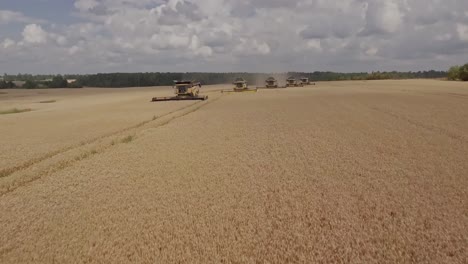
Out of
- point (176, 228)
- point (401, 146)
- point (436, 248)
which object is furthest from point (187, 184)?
point (401, 146)

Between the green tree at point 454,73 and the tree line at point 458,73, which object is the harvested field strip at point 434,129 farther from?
the green tree at point 454,73

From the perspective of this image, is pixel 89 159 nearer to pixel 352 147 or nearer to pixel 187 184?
pixel 187 184

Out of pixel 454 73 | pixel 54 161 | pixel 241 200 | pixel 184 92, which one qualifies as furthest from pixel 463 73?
A: pixel 241 200

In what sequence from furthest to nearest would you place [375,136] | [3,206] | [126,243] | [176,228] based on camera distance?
[375,136], [3,206], [176,228], [126,243]

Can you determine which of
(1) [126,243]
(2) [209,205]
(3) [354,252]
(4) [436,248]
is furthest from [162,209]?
(4) [436,248]

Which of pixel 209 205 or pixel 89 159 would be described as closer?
pixel 209 205

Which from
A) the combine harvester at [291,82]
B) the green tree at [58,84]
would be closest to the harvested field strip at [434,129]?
the combine harvester at [291,82]

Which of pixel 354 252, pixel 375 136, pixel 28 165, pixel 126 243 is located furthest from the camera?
pixel 375 136
